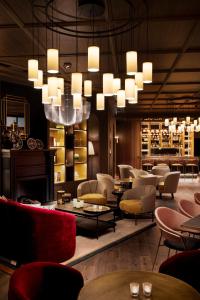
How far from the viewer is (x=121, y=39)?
4414 mm

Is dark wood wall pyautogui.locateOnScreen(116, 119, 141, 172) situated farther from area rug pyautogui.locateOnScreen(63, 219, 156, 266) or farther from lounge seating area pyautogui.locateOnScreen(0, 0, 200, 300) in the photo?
area rug pyautogui.locateOnScreen(63, 219, 156, 266)

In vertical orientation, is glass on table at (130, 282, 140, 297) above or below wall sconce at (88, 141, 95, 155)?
below

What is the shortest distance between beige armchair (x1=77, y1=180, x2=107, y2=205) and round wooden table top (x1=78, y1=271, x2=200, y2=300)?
192 inches

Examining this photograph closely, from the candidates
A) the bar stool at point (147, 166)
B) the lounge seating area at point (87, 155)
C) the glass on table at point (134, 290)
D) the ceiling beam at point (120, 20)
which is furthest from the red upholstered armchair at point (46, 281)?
the bar stool at point (147, 166)

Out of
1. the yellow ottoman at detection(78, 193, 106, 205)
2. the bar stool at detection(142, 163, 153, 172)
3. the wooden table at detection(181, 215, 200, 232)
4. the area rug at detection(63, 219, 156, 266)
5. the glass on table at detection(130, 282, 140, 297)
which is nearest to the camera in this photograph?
the glass on table at detection(130, 282, 140, 297)

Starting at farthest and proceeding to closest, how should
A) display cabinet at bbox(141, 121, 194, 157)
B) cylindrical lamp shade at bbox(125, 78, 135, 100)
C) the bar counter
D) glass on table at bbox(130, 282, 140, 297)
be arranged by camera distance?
display cabinet at bbox(141, 121, 194, 157)
the bar counter
cylindrical lamp shade at bbox(125, 78, 135, 100)
glass on table at bbox(130, 282, 140, 297)

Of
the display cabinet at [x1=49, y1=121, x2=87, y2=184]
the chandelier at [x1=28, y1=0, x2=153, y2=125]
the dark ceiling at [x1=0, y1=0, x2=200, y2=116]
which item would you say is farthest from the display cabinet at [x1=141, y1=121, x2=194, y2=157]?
the chandelier at [x1=28, y1=0, x2=153, y2=125]

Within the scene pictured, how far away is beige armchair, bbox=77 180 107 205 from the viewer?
6.98 meters

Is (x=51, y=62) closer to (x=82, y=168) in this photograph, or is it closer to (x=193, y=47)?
(x=193, y=47)

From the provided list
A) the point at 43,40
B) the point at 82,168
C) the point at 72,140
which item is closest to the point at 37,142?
the point at 72,140

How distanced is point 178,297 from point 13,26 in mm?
3648

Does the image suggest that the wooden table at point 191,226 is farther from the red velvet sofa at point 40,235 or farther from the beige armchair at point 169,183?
the beige armchair at point 169,183

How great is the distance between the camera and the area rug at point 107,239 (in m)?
4.40

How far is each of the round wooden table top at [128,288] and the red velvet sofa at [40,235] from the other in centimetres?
182
